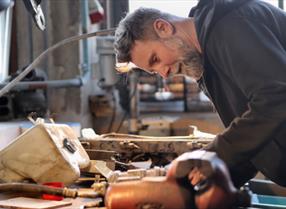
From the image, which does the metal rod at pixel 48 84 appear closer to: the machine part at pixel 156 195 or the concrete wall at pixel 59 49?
the concrete wall at pixel 59 49

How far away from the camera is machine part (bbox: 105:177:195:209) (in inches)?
31.2

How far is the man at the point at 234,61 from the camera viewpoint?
0.97m

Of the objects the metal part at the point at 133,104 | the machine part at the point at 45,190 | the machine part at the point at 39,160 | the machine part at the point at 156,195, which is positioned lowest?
the metal part at the point at 133,104

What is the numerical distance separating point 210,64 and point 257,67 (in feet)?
0.68

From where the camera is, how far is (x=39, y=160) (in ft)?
3.82

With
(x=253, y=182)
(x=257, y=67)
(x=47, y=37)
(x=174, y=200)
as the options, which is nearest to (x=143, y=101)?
(x=47, y=37)

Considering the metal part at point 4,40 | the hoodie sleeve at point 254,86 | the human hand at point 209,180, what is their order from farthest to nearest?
the metal part at point 4,40 < the hoodie sleeve at point 254,86 < the human hand at point 209,180

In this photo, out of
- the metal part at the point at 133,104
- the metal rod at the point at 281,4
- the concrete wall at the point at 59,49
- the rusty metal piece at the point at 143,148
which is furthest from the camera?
the metal part at the point at 133,104

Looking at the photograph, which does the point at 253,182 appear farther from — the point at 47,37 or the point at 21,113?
the point at 47,37

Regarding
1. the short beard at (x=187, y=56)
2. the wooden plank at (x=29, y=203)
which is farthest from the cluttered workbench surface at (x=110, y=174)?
the short beard at (x=187, y=56)

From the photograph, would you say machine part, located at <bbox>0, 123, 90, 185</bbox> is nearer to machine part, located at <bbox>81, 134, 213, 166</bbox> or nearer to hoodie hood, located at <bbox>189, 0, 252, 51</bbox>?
machine part, located at <bbox>81, 134, 213, 166</bbox>

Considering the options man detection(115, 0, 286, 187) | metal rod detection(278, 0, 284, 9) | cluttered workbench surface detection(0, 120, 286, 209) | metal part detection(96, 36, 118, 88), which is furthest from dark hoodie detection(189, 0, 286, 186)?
metal part detection(96, 36, 118, 88)

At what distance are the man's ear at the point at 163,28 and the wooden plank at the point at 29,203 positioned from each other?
514 mm

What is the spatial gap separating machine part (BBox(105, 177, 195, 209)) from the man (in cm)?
19
